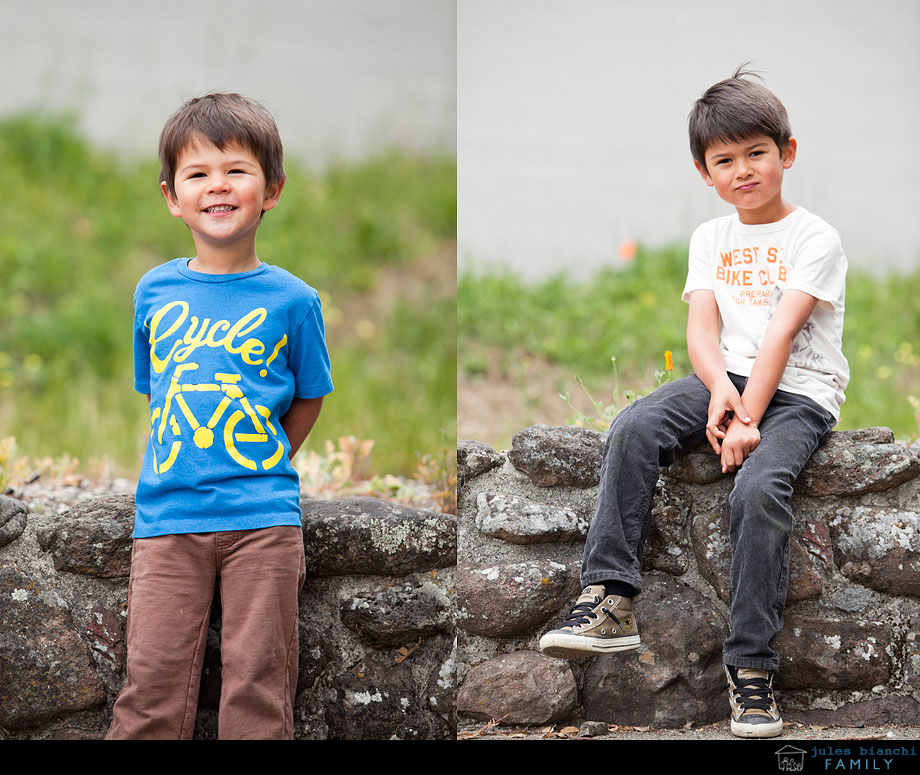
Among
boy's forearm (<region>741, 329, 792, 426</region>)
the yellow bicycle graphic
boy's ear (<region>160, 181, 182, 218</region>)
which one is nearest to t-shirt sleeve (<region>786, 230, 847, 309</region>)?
boy's forearm (<region>741, 329, 792, 426</region>)

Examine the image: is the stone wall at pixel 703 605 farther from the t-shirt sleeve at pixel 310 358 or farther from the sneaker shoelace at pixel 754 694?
the t-shirt sleeve at pixel 310 358

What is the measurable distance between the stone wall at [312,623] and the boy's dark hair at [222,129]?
2.20ft

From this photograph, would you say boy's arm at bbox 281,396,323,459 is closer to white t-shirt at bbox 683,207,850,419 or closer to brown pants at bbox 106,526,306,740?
brown pants at bbox 106,526,306,740

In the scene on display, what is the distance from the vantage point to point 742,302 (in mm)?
1979

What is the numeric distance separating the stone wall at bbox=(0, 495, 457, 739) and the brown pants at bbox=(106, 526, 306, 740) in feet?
0.50

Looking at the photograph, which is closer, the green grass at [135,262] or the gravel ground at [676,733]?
the gravel ground at [676,733]

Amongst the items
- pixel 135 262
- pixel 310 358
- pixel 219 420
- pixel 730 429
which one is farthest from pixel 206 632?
pixel 135 262

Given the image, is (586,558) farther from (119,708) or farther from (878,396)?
(878,396)

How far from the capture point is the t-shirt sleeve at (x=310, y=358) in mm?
1754

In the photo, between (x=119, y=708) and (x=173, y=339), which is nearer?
(x=119, y=708)

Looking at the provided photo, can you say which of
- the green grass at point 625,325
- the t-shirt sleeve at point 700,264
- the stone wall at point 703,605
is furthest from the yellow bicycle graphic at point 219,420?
the green grass at point 625,325

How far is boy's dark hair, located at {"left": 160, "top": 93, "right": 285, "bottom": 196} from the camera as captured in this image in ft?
5.66

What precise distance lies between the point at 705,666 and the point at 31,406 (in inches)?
116
